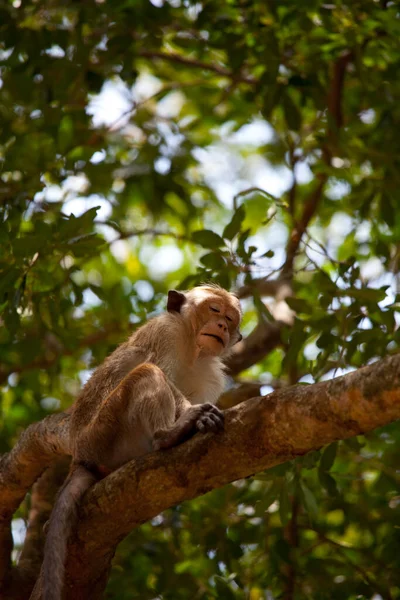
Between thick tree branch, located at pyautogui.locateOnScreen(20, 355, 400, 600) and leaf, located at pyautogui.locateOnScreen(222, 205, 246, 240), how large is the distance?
7.01 ft

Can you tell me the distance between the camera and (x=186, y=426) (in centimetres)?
495

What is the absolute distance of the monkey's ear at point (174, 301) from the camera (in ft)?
22.0

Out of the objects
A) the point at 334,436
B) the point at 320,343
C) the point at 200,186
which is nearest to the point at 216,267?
the point at 320,343

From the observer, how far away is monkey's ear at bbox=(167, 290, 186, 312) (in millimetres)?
6695

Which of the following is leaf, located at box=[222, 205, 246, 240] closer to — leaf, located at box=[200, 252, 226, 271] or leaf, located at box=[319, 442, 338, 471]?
leaf, located at box=[200, 252, 226, 271]

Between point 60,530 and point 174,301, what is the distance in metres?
2.41

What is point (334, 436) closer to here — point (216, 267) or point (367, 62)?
point (216, 267)

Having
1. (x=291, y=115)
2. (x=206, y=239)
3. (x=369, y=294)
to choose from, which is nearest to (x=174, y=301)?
(x=206, y=239)

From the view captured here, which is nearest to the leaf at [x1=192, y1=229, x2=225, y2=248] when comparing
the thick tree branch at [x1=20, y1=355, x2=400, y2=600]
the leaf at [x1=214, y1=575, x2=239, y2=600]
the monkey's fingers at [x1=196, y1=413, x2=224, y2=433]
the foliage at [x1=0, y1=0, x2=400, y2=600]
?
the foliage at [x1=0, y1=0, x2=400, y2=600]

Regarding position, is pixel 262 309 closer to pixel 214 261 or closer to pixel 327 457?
pixel 214 261

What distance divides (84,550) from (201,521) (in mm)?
2390

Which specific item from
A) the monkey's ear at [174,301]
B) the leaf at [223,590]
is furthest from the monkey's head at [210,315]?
the leaf at [223,590]

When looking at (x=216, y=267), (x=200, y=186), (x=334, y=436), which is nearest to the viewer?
(x=334, y=436)

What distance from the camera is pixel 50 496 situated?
277 inches
